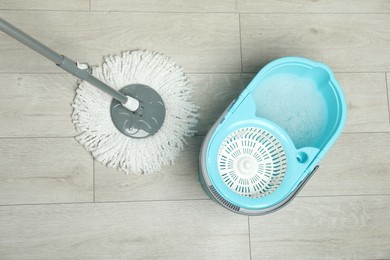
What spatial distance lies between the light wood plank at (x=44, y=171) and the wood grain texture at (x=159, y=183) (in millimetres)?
41

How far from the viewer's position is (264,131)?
3.68 feet

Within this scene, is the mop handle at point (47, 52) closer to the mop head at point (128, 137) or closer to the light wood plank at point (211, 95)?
the mop head at point (128, 137)

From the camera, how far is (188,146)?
1.22 meters

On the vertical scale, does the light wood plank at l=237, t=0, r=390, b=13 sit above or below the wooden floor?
above

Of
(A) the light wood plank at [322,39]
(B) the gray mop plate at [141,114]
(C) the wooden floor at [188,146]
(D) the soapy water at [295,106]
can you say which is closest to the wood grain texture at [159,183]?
(C) the wooden floor at [188,146]

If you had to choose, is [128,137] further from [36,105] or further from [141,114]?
[36,105]

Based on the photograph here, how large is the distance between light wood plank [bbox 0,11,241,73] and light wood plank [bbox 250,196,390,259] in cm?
46

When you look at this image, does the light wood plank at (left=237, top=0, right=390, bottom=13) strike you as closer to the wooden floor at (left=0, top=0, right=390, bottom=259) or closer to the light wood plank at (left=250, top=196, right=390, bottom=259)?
the wooden floor at (left=0, top=0, right=390, bottom=259)

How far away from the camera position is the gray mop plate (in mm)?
1188

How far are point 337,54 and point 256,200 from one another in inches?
22.4

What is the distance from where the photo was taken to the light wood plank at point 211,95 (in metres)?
1.24

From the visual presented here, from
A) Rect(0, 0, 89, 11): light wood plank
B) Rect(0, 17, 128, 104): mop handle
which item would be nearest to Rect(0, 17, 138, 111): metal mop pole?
Rect(0, 17, 128, 104): mop handle

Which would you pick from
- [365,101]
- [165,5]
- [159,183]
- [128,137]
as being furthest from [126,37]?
[365,101]

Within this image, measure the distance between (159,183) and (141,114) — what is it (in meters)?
0.20
